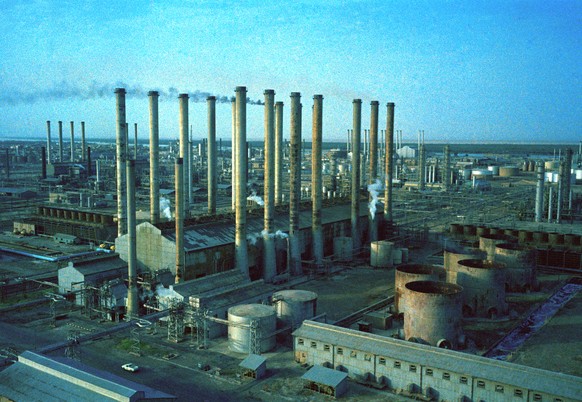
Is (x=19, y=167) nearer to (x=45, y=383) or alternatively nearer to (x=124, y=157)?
(x=124, y=157)

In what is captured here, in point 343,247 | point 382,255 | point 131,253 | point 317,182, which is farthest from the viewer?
point 343,247

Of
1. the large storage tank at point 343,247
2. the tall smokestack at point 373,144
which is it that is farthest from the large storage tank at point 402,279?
the tall smokestack at point 373,144

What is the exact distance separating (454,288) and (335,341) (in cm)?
880

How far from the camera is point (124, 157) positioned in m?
36.7

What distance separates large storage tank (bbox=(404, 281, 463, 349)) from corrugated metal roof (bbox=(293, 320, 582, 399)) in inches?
147

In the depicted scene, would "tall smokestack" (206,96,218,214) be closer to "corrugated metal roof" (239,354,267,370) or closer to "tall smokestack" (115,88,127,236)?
"tall smokestack" (115,88,127,236)

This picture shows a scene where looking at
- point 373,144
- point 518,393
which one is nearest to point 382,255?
point 373,144

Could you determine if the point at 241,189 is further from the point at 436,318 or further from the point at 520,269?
the point at 520,269

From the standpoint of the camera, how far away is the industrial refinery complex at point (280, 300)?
2008 centimetres

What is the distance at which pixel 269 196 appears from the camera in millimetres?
38188

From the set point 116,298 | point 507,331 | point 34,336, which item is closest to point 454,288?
point 507,331

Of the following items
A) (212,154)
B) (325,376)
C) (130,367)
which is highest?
(212,154)

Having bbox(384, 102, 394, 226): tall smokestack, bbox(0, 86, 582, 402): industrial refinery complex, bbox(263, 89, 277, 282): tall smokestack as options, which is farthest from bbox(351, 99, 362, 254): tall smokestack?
bbox(263, 89, 277, 282): tall smokestack

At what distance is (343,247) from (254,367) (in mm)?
24352
